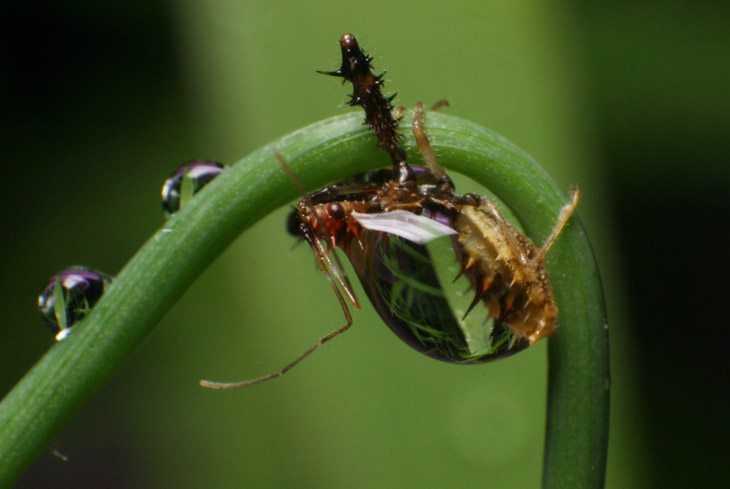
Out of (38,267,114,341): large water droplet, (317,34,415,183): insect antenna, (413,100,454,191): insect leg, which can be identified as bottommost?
(38,267,114,341): large water droplet

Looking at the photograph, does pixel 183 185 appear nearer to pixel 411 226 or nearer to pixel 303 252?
pixel 411 226

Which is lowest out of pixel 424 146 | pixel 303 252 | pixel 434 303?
pixel 434 303

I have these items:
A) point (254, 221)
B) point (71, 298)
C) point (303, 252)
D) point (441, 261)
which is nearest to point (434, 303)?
point (441, 261)

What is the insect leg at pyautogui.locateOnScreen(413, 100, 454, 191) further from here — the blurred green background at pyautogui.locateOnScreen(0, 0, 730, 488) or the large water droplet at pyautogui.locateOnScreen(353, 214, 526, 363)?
the blurred green background at pyautogui.locateOnScreen(0, 0, 730, 488)

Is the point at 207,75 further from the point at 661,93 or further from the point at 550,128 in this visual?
the point at 661,93

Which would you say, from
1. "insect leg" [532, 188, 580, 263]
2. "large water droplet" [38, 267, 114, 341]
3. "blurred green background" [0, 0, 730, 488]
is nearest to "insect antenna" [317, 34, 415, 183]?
"insect leg" [532, 188, 580, 263]

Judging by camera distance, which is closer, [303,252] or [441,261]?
[441,261]

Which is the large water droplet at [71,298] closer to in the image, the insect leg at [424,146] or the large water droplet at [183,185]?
the large water droplet at [183,185]
